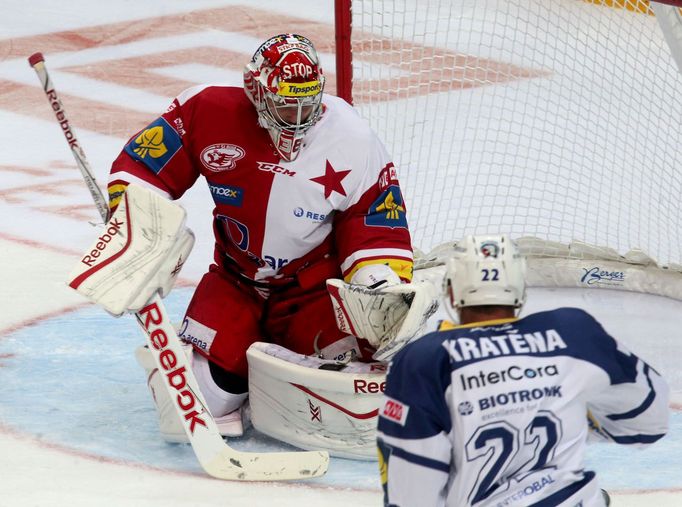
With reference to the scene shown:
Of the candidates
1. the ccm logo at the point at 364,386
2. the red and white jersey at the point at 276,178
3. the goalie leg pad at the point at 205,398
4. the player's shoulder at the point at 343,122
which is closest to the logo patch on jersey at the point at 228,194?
the red and white jersey at the point at 276,178

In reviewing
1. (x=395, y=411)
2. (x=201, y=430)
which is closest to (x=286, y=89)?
(x=201, y=430)

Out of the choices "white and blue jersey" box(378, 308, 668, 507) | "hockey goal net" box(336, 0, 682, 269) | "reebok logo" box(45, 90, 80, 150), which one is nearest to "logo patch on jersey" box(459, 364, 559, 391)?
"white and blue jersey" box(378, 308, 668, 507)

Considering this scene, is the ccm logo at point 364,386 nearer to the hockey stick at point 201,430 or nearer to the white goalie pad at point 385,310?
the white goalie pad at point 385,310

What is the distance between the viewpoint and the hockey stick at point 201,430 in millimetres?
3289

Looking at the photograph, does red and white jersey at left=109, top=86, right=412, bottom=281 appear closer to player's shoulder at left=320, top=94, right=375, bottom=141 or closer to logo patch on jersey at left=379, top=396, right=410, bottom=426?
player's shoulder at left=320, top=94, right=375, bottom=141

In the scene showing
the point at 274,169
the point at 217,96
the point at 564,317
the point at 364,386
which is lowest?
the point at 364,386

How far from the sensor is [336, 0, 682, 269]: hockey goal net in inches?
199

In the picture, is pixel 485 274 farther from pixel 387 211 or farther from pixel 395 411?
pixel 387 211

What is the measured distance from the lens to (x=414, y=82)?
18.4 ft

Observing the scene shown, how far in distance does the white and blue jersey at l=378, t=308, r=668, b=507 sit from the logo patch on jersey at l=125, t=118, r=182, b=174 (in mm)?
1483

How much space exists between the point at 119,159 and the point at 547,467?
1712 millimetres

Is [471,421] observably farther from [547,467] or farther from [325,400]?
[325,400]

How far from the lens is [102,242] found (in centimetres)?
329

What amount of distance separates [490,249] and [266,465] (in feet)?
4.32
